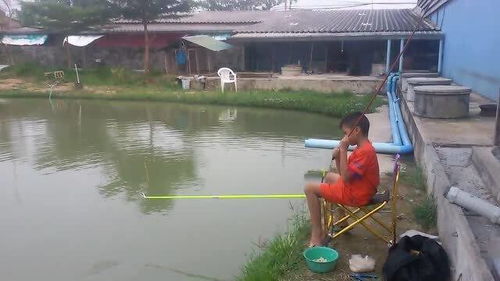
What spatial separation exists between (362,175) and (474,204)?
2.71 feet

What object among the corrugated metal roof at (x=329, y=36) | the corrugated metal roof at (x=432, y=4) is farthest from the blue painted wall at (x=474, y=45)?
the corrugated metal roof at (x=329, y=36)

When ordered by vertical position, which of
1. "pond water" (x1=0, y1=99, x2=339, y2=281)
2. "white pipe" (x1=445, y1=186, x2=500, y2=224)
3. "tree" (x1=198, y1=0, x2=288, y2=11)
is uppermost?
"tree" (x1=198, y1=0, x2=288, y2=11)

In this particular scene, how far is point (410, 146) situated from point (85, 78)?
51.7ft

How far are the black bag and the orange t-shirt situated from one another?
1.87 feet

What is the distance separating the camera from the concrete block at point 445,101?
20.4 feet

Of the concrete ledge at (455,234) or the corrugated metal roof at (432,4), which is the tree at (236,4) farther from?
the concrete ledge at (455,234)

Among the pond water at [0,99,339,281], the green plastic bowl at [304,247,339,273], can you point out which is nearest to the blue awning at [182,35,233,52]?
the pond water at [0,99,339,281]

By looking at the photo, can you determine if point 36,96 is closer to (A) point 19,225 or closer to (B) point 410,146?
(A) point 19,225

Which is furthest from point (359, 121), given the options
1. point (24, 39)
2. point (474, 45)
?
point (24, 39)

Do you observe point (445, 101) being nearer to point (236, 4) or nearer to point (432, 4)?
point (432, 4)

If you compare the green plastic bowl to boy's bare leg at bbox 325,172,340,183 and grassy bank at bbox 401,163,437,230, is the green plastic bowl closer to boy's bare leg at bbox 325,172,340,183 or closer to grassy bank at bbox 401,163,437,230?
boy's bare leg at bbox 325,172,340,183

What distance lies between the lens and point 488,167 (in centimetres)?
386

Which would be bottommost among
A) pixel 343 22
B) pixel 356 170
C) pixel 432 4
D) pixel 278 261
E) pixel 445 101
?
pixel 278 261

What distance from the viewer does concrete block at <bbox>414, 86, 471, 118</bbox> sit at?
623 centimetres
